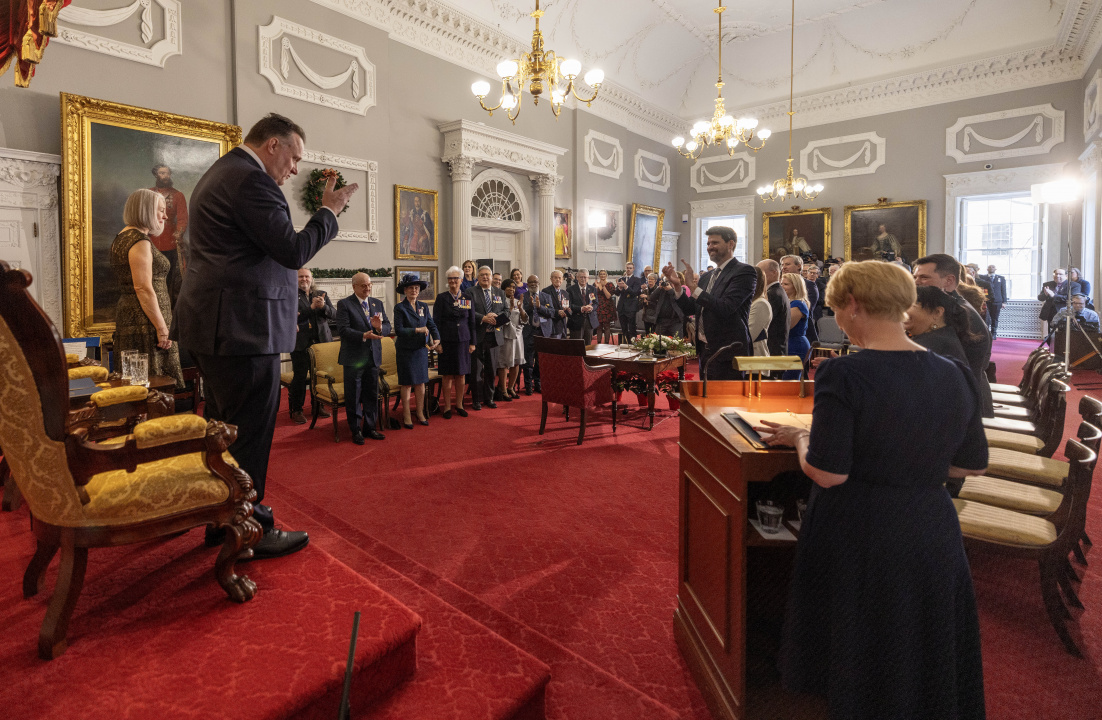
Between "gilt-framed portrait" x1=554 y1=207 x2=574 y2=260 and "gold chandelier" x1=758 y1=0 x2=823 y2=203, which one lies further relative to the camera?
"gold chandelier" x1=758 y1=0 x2=823 y2=203

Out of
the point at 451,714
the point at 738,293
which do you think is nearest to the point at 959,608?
the point at 451,714

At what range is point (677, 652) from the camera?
7.14ft

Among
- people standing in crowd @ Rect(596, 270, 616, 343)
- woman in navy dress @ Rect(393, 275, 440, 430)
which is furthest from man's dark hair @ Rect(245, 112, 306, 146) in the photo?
people standing in crowd @ Rect(596, 270, 616, 343)

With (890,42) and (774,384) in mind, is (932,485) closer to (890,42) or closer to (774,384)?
(774,384)

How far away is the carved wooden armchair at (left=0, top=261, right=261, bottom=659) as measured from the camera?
5.24 feet

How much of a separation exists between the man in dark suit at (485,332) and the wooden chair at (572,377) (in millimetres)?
1304

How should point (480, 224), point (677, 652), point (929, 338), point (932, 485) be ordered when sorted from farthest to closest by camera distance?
point (480, 224)
point (929, 338)
point (677, 652)
point (932, 485)

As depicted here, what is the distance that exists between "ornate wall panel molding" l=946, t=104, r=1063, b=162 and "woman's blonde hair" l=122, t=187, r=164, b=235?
14116 millimetres

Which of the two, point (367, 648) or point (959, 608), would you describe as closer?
point (959, 608)

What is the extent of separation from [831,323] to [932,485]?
26.6 ft

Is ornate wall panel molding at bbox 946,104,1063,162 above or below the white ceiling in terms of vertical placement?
below

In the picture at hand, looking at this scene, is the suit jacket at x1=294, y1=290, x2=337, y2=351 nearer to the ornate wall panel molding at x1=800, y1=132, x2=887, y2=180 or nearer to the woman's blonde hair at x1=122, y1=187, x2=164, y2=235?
the woman's blonde hair at x1=122, y1=187, x2=164, y2=235

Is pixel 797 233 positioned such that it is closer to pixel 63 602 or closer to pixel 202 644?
pixel 202 644

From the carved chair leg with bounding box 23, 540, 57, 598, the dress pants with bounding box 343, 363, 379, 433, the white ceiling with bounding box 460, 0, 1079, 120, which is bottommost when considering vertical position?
the carved chair leg with bounding box 23, 540, 57, 598
